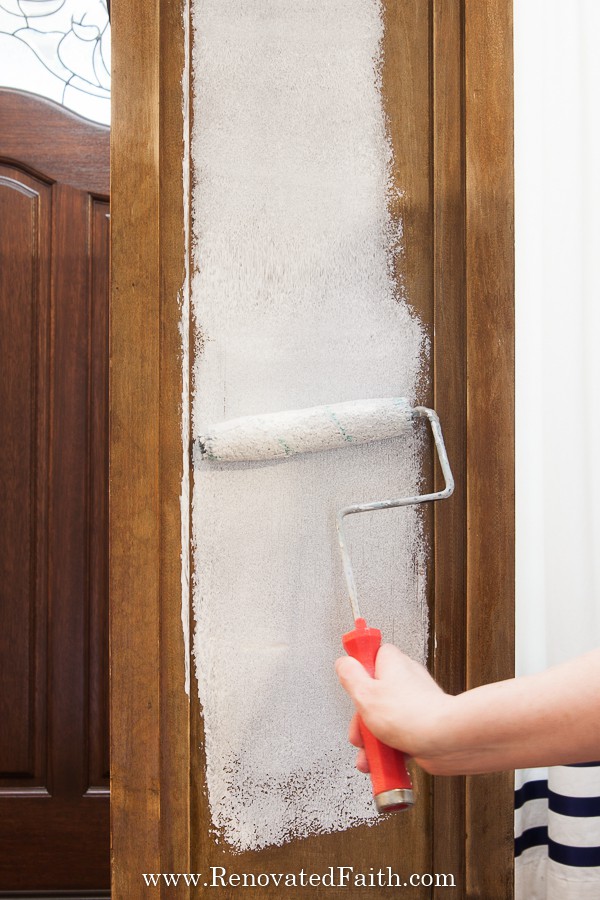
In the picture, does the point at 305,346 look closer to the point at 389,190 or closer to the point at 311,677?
the point at 389,190

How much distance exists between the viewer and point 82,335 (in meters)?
1.32

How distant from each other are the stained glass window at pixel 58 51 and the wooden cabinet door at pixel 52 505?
0.14 ft

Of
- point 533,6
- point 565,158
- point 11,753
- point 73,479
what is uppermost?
point 533,6

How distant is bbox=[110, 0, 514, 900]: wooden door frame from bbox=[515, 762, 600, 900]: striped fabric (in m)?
0.10

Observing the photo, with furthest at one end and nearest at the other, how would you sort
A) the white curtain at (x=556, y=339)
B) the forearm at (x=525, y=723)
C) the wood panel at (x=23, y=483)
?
the wood panel at (x=23, y=483)
the white curtain at (x=556, y=339)
the forearm at (x=525, y=723)

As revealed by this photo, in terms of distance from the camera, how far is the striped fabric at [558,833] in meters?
0.59

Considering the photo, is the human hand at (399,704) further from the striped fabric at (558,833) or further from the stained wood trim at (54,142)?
the stained wood trim at (54,142)

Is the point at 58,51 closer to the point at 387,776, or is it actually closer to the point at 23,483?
the point at 23,483

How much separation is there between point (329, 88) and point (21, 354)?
968 millimetres

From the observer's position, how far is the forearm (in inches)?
13.6

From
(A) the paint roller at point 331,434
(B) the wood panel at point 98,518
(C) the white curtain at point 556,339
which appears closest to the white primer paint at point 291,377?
(A) the paint roller at point 331,434

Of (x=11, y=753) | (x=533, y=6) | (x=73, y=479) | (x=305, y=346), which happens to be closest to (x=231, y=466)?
(x=305, y=346)

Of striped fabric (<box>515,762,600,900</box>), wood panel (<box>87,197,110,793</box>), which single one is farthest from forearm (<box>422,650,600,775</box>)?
wood panel (<box>87,197,110,793</box>)

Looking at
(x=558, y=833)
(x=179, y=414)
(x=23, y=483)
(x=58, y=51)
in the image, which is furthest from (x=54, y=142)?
(x=558, y=833)
